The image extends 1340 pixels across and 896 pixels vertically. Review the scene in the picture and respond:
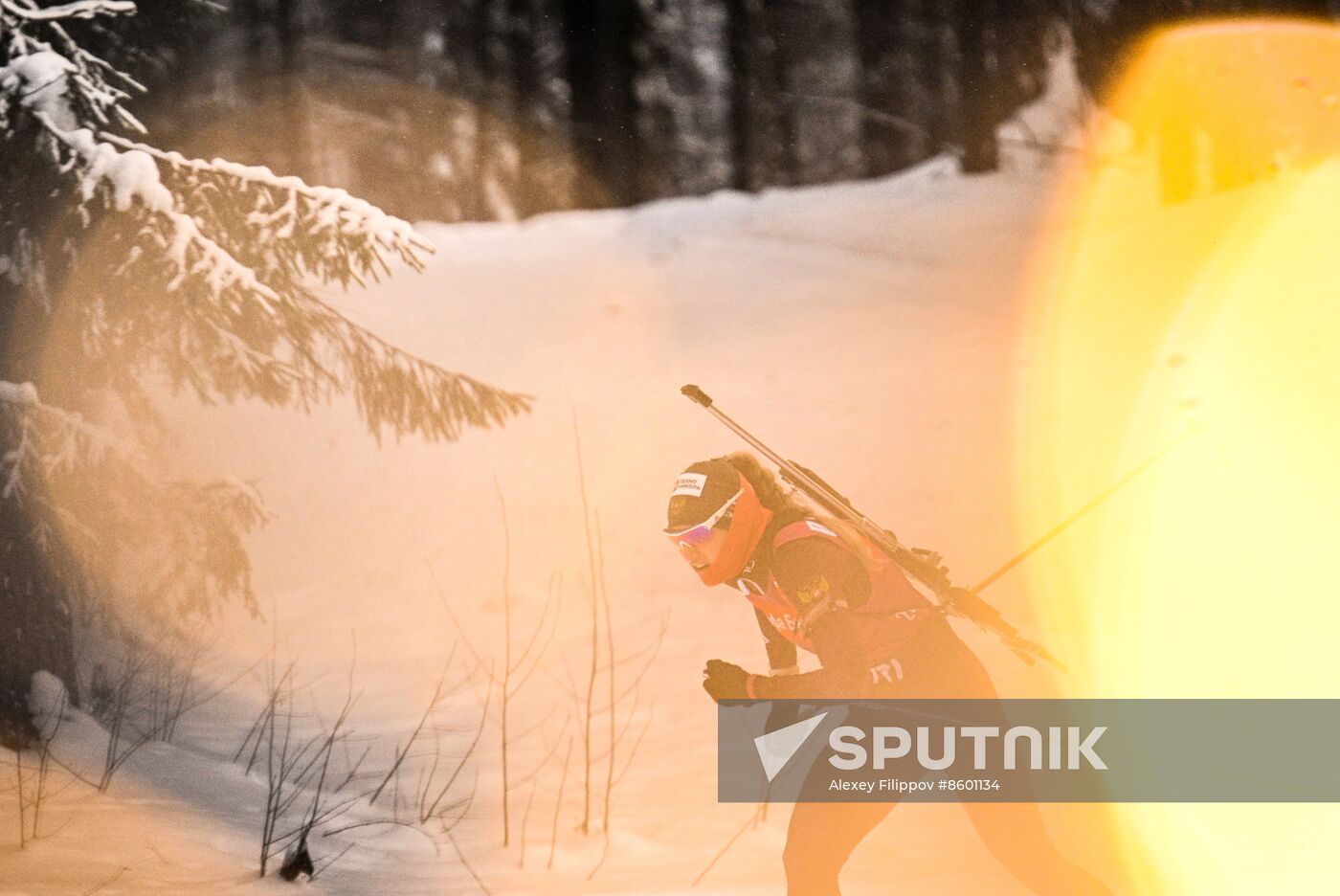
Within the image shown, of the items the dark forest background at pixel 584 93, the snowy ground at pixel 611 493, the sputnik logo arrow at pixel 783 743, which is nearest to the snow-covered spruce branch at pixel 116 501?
the snowy ground at pixel 611 493

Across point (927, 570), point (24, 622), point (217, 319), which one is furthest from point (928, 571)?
point (24, 622)

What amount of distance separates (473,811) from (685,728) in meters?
1.56

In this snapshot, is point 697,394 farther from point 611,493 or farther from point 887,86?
point 887,86

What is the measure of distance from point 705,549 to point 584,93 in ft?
38.9

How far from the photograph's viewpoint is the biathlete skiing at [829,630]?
3.42 m

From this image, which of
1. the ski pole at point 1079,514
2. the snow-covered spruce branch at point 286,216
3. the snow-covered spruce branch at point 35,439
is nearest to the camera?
the ski pole at point 1079,514

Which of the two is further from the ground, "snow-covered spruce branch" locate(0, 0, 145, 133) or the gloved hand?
"snow-covered spruce branch" locate(0, 0, 145, 133)

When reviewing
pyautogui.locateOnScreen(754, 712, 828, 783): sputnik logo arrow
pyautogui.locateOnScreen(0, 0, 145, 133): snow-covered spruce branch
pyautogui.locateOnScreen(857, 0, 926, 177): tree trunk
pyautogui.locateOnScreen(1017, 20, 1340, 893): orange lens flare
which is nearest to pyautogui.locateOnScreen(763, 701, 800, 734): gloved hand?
pyautogui.locateOnScreen(754, 712, 828, 783): sputnik logo arrow

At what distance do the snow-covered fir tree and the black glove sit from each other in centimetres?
266

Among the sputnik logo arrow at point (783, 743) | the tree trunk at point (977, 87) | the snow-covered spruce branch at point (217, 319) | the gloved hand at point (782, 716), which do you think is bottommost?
the sputnik logo arrow at point (783, 743)

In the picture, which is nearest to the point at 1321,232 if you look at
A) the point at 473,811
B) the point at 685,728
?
the point at 685,728

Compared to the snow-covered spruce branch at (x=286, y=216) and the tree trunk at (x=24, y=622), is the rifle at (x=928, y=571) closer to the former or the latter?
the snow-covered spruce branch at (x=286, y=216)

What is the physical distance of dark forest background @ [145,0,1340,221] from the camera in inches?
563

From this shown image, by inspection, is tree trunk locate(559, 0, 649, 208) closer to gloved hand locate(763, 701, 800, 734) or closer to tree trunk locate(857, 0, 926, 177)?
tree trunk locate(857, 0, 926, 177)
